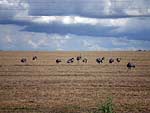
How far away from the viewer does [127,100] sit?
27.0 m

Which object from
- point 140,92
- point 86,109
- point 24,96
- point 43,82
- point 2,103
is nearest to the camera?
point 86,109

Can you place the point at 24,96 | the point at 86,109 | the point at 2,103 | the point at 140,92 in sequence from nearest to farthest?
the point at 86,109 → the point at 2,103 → the point at 24,96 → the point at 140,92

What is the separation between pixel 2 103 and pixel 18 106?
6.26 feet

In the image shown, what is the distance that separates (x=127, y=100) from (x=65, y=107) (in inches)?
185

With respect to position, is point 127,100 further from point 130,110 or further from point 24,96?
point 24,96

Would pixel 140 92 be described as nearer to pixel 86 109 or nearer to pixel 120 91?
pixel 120 91

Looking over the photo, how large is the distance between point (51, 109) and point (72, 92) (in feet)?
22.6

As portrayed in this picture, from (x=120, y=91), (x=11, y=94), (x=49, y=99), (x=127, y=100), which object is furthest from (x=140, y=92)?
(x=11, y=94)

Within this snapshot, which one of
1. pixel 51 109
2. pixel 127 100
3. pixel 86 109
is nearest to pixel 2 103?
pixel 51 109

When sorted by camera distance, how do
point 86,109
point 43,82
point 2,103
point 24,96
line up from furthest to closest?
1. point 43,82
2. point 24,96
3. point 2,103
4. point 86,109

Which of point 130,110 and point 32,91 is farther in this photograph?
point 32,91

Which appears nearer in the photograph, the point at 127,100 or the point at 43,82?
the point at 127,100

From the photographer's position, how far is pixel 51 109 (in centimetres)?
2369

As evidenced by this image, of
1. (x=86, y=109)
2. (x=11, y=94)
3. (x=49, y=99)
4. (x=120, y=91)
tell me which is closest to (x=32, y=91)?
(x=11, y=94)
